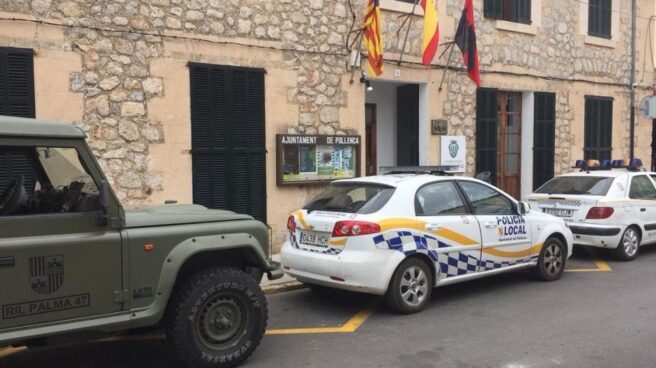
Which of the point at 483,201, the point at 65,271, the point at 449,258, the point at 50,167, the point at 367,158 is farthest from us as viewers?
the point at 367,158

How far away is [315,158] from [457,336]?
517 centimetres

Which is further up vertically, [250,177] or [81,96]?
[81,96]

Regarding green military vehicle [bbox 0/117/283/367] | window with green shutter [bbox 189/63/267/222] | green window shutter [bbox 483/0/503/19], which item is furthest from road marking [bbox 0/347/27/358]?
green window shutter [bbox 483/0/503/19]

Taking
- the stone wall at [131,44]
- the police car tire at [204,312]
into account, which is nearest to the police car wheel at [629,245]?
the stone wall at [131,44]

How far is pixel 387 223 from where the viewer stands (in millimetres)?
6195

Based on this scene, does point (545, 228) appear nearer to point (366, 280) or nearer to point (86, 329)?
point (366, 280)

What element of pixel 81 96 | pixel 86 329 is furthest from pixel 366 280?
pixel 81 96

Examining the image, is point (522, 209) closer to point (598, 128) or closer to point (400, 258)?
point (400, 258)

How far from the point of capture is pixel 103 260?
4219 millimetres

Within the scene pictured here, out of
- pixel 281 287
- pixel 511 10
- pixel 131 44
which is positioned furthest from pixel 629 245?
pixel 131 44

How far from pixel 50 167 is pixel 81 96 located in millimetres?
3776

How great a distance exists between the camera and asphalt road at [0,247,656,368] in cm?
498

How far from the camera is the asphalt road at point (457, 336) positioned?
4.98 metres

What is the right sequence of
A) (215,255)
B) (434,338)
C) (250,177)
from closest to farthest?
(215,255), (434,338), (250,177)
